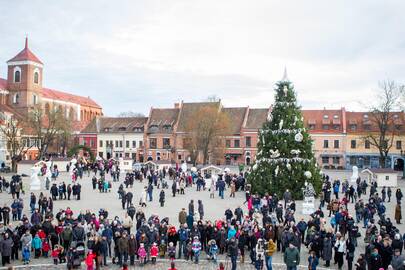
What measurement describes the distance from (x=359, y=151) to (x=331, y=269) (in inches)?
2041

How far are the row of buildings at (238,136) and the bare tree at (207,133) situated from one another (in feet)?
8.65

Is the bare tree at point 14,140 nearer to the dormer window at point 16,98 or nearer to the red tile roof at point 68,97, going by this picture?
the dormer window at point 16,98

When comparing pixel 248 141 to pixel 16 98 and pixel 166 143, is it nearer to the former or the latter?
pixel 166 143

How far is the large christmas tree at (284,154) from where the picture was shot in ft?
97.4

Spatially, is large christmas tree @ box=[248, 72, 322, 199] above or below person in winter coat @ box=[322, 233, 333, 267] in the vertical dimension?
above

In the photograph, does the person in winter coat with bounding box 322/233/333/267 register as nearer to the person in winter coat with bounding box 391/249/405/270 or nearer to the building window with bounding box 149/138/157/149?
the person in winter coat with bounding box 391/249/405/270

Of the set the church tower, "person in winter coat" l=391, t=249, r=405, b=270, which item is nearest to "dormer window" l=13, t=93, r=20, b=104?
the church tower

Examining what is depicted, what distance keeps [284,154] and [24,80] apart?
6529 centimetres

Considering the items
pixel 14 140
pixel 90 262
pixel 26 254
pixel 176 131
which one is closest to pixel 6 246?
pixel 26 254

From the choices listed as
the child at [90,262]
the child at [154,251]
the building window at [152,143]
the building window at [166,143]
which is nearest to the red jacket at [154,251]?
the child at [154,251]

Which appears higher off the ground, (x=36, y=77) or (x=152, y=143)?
(x=36, y=77)

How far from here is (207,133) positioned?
62.7 m

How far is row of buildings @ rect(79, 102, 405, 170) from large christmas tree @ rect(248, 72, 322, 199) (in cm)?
3170

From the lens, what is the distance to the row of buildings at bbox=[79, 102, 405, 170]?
63.4m
